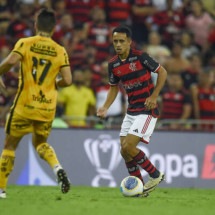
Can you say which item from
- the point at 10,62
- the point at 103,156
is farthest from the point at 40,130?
the point at 103,156

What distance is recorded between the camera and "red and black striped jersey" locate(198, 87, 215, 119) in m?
18.7

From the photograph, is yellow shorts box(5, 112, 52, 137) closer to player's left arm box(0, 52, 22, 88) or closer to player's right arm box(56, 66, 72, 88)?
player's left arm box(0, 52, 22, 88)

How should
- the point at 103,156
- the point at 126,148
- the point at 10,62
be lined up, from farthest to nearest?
the point at 103,156, the point at 126,148, the point at 10,62

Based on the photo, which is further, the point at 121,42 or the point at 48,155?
the point at 121,42

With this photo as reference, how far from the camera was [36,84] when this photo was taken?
10.6 m

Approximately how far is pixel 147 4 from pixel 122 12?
0.81 meters

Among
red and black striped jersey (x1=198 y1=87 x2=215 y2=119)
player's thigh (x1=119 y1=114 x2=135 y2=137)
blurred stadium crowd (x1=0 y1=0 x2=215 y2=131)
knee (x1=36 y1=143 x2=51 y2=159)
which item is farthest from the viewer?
red and black striped jersey (x1=198 y1=87 x2=215 y2=119)

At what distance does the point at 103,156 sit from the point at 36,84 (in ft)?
20.0

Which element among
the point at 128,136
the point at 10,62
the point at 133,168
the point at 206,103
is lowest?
the point at 133,168

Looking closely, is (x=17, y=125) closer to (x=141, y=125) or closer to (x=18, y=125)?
(x=18, y=125)

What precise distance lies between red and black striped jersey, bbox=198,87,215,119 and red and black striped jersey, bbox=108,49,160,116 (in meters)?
7.02

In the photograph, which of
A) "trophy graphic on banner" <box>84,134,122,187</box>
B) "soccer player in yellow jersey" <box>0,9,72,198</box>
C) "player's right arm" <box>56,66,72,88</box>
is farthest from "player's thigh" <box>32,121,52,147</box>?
"trophy graphic on banner" <box>84,134,122,187</box>

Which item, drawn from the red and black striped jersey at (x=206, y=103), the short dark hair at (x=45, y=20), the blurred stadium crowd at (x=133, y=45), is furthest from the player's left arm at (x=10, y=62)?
the red and black striped jersey at (x=206, y=103)

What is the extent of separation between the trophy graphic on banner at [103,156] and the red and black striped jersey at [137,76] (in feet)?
15.5
